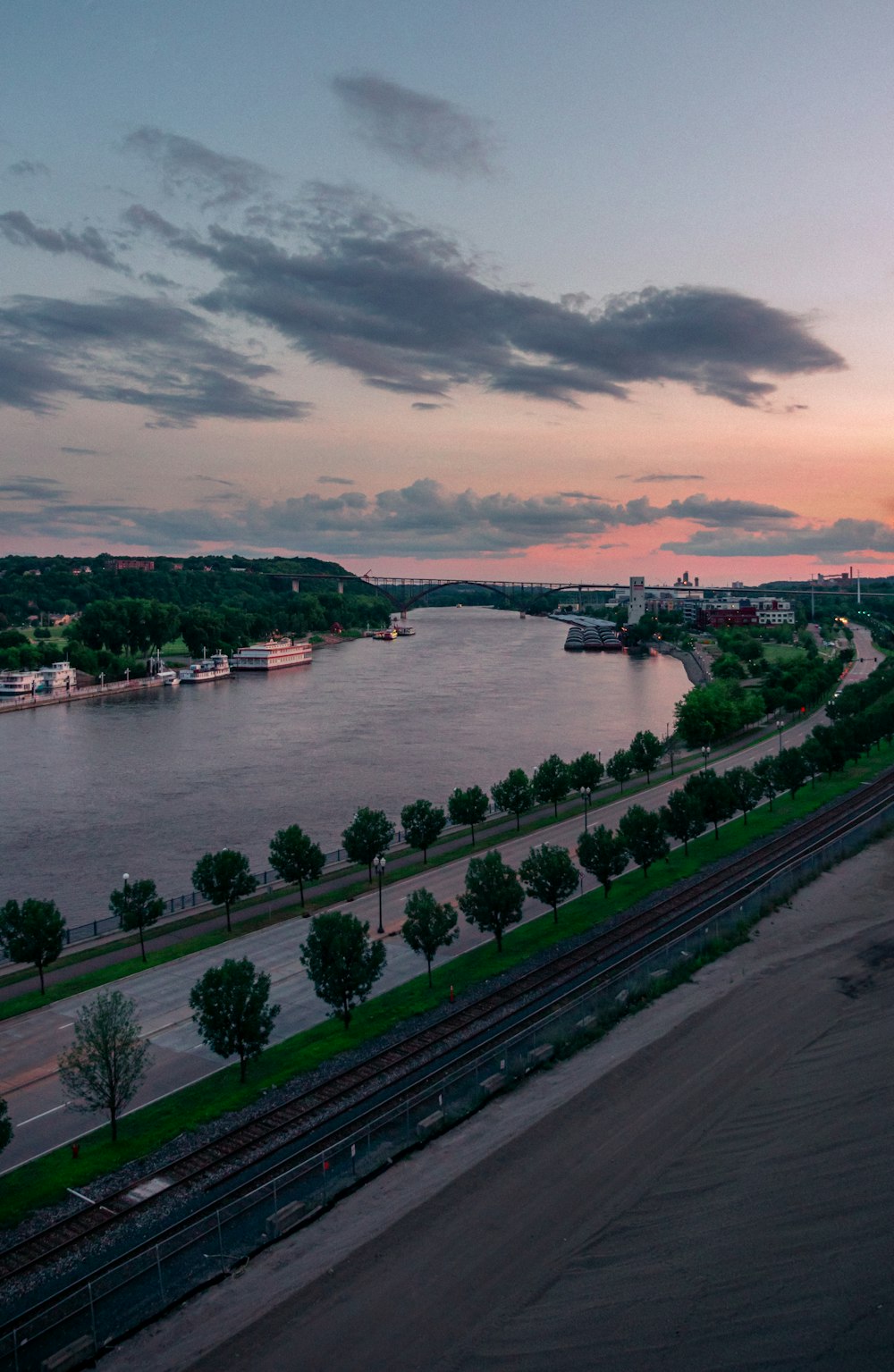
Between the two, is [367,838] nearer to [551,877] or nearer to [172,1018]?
[551,877]

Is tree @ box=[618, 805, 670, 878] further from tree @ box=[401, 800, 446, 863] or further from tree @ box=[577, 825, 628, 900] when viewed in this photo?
tree @ box=[401, 800, 446, 863]

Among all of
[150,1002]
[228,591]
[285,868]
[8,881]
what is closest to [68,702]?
[8,881]

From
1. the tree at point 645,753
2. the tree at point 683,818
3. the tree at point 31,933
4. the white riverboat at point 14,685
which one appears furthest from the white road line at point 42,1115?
the white riverboat at point 14,685

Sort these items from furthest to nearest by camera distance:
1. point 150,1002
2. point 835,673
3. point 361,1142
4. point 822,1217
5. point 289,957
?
point 835,673 → point 289,957 → point 150,1002 → point 361,1142 → point 822,1217

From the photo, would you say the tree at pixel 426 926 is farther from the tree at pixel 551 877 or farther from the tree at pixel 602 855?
the tree at pixel 602 855

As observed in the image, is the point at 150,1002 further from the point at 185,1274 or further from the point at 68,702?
the point at 68,702
